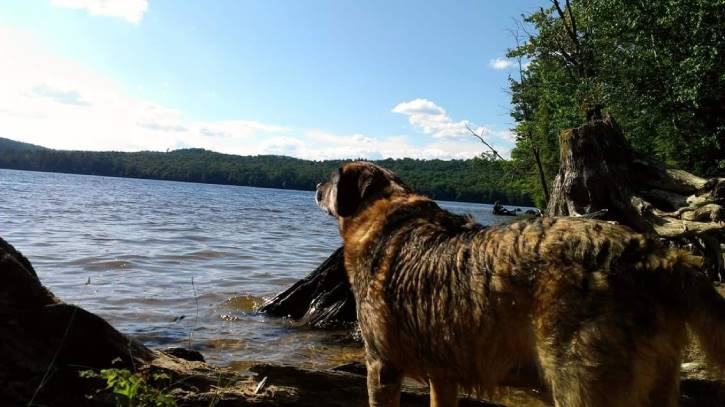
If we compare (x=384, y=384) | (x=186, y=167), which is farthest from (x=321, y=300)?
(x=186, y=167)

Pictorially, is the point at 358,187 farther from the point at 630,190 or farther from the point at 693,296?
the point at 630,190

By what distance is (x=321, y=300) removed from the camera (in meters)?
10.1

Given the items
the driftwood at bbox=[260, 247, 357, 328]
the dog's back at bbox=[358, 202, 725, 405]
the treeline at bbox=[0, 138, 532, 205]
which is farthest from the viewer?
the treeline at bbox=[0, 138, 532, 205]

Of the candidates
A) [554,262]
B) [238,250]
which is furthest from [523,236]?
[238,250]

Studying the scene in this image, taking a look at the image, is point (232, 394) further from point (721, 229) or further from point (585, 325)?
point (721, 229)

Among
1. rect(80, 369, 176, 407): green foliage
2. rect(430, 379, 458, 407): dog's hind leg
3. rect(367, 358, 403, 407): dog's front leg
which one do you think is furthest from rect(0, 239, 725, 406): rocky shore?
rect(367, 358, 403, 407): dog's front leg

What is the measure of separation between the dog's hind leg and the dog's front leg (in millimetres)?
253

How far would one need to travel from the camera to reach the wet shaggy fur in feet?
9.37

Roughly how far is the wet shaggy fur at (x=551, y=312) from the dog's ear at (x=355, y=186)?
940 mm

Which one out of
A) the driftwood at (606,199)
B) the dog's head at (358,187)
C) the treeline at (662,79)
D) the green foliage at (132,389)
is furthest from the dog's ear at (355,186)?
the treeline at (662,79)

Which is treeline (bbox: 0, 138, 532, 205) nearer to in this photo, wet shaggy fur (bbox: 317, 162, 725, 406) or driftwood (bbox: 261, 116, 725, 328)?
driftwood (bbox: 261, 116, 725, 328)

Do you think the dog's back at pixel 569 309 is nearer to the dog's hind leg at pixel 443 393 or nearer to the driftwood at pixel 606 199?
the dog's hind leg at pixel 443 393

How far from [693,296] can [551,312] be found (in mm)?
719

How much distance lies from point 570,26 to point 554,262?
29.4 metres
